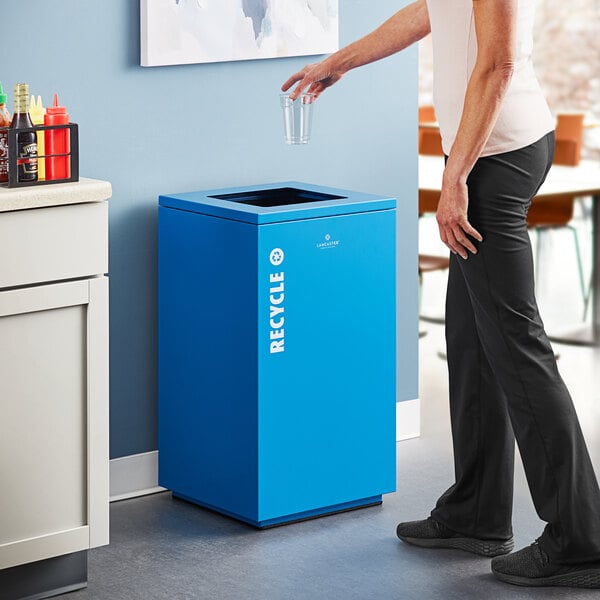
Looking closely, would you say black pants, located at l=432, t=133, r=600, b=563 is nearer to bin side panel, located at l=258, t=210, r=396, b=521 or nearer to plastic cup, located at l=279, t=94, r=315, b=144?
bin side panel, located at l=258, t=210, r=396, b=521

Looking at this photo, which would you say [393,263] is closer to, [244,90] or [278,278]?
[278,278]

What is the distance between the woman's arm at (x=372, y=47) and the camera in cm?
346

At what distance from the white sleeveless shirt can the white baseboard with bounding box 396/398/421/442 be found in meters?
1.49

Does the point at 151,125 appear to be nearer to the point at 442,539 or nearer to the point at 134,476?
the point at 134,476

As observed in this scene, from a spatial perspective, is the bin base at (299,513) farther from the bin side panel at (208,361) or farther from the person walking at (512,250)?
the person walking at (512,250)

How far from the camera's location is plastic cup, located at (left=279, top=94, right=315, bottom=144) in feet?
11.9

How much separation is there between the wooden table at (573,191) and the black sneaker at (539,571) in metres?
2.46

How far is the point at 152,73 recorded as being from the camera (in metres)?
3.71

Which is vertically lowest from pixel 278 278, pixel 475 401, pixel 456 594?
pixel 456 594

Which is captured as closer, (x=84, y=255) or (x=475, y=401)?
(x=84, y=255)

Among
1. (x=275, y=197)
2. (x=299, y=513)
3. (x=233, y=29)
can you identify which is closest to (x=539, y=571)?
(x=299, y=513)

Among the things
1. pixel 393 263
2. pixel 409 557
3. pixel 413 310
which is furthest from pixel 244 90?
pixel 409 557

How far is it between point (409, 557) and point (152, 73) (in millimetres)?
1484

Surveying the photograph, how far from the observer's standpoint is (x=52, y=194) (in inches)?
115
